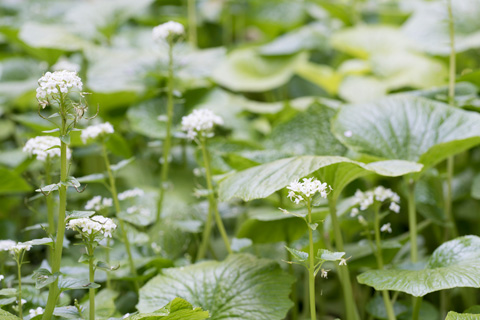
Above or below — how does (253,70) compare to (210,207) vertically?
above

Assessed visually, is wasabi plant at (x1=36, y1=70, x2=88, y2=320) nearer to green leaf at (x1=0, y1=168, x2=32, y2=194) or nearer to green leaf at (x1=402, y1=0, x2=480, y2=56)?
green leaf at (x1=0, y1=168, x2=32, y2=194)

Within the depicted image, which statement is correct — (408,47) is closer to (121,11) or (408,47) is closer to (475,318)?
(121,11)

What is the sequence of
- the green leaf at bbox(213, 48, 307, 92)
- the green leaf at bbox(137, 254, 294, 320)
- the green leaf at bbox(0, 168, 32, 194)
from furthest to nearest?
the green leaf at bbox(213, 48, 307, 92)
the green leaf at bbox(0, 168, 32, 194)
the green leaf at bbox(137, 254, 294, 320)

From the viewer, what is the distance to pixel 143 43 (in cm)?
203

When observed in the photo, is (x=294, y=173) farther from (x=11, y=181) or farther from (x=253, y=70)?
(x=253, y=70)

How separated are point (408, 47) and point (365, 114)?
0.88m

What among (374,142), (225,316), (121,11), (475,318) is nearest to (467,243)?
(475,318)

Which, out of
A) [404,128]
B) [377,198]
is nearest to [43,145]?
[377,198]

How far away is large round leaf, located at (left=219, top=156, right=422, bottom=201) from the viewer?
0.75m

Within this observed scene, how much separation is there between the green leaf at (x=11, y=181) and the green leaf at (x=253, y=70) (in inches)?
30.2

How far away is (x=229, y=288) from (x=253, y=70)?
1.11 meters

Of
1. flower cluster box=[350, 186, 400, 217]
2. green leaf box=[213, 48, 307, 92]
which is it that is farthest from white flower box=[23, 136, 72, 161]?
green leaf box=[213, 48, 307, 92]

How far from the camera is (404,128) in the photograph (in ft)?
3.41

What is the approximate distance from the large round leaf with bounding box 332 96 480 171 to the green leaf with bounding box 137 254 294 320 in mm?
285
